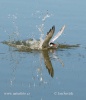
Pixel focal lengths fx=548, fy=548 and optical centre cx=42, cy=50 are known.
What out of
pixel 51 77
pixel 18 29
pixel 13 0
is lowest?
pixel 13 0

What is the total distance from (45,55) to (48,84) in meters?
3.00

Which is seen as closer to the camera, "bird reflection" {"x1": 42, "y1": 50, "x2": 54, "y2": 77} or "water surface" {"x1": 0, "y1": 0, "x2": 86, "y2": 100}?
"water surface" {"x1": 0, "y1": 0, "x2": 86, "y2": 100}

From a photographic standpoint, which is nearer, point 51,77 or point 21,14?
point 51,77

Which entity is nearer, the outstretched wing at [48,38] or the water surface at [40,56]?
the water surface at [40,56]

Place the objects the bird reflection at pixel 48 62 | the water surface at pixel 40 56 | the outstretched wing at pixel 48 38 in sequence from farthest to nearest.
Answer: the outstretched wing at pixel 48 38
the bird reflection at pixel 48 62
the water surface at pixel 40 56

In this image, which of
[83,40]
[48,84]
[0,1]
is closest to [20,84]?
[48,84]

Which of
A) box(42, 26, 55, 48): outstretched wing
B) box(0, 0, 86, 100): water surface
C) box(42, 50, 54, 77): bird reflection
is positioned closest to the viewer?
box(0, 0, 86, 100): water surface

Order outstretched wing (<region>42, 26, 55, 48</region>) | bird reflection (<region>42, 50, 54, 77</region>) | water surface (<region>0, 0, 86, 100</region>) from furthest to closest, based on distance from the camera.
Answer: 1. outstretched wing (<region>42, 26, 55, 48</region>)
2. bird reflection (<region>42, 50, 54, 77</region>)
3. water surface (<region>0, 0, 86, 100</region>)

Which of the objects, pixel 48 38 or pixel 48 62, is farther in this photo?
pixel 48 38

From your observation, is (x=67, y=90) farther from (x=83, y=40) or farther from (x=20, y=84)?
(x=83, y=40)

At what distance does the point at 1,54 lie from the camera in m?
14.4

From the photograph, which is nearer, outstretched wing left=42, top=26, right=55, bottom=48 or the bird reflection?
the bird reflection

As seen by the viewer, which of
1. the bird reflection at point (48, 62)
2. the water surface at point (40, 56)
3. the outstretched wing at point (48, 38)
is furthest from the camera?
the outstretched wing at point (48, 38)

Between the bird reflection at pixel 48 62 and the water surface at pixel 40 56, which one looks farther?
the bird reflection at pixel 48 62
